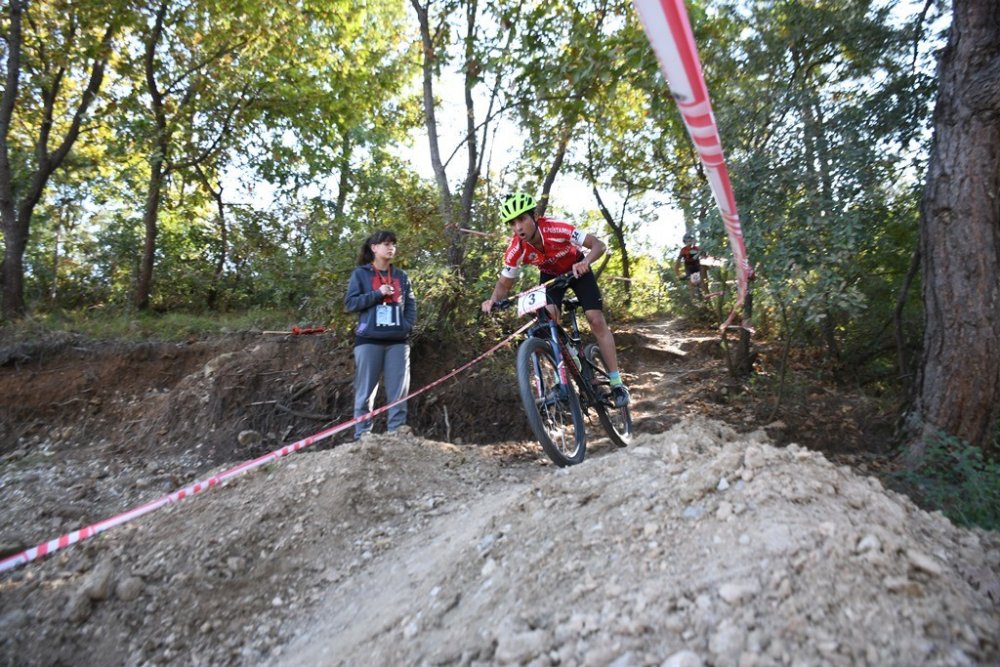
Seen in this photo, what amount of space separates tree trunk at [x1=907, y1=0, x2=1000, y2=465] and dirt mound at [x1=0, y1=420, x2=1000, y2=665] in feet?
5.52

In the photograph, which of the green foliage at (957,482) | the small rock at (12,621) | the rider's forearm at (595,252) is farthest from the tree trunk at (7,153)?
the green foliage at (957,482)

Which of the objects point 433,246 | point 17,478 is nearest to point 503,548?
point 433,246

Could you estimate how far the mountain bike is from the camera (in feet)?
12.7

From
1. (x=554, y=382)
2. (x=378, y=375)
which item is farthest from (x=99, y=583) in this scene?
(x=554, y=382)

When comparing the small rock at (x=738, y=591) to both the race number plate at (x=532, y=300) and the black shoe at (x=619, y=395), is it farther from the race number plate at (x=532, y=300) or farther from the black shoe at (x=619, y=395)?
the black shoe at (x=619, y=395)

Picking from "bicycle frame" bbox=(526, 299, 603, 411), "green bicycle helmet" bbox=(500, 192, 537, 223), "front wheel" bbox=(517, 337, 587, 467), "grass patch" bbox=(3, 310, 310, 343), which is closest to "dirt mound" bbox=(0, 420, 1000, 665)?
"front wheel" bbox=(517, 337, 587, 467)

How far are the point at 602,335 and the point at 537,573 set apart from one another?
2667 mm

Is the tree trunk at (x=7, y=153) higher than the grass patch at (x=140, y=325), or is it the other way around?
the tree trunk at (x=7, y=153)

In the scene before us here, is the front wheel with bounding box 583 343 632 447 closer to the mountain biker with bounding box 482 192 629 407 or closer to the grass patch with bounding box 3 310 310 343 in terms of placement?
the mountain biker with bounding box 482 192 629 407

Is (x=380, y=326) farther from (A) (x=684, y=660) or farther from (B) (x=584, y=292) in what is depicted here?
(A) (x=684, y=660)

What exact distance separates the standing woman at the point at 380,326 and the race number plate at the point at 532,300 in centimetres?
110

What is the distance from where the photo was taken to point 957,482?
3.82 m

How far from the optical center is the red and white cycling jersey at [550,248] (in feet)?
14.3

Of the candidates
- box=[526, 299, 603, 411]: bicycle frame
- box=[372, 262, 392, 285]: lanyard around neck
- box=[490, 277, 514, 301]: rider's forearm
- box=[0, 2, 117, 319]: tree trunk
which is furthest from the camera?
box=[0, 2, 117, 319]: tree trunk
